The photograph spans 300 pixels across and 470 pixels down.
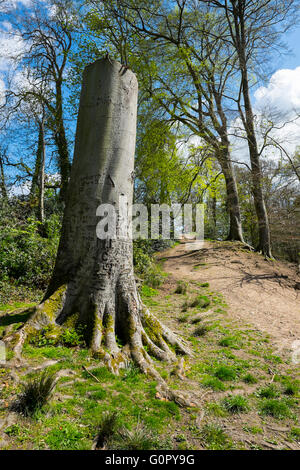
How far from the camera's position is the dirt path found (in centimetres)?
624

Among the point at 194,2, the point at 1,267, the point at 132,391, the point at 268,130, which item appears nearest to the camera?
the point at 132,391

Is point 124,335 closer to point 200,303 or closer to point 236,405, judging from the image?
point 236,405

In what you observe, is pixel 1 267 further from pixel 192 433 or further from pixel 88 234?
pixel 192 433

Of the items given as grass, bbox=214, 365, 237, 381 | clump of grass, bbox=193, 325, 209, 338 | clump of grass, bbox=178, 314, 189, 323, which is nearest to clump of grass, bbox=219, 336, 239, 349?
clump of grass, bbox=193, 325, 209, 338

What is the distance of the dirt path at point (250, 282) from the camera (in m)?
6.24

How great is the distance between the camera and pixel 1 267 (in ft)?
22.2

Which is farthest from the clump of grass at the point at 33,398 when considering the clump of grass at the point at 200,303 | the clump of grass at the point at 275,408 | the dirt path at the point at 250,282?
the clump of grass at the point at 200,303

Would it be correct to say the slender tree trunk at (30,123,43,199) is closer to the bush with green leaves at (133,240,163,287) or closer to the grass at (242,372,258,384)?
the bush with green leaves at (133,240,163,287)

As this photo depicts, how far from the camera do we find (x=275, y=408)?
3.00 meters

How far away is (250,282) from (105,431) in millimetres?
8109

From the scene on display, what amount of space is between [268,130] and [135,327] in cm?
1154

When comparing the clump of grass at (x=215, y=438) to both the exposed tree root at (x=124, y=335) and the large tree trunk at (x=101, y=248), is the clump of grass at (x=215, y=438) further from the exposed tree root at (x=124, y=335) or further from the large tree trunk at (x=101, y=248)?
the large tree trunk at (x=101, y=248)

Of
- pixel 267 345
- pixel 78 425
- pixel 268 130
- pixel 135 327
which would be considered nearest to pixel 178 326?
pixel 267 345

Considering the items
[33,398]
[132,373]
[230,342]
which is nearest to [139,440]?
[33,398]
